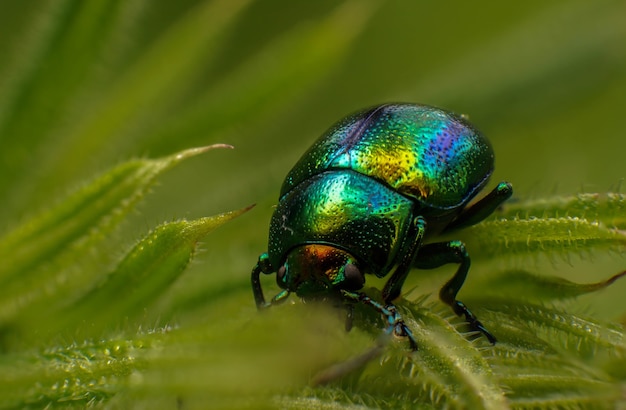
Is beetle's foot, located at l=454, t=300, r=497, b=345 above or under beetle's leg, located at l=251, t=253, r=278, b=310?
above

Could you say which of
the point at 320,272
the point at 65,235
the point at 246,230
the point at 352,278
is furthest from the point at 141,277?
the point at 246,230

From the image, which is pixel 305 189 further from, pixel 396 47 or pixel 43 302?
pixel 396 47

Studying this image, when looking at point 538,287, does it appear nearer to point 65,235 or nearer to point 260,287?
point 260,287

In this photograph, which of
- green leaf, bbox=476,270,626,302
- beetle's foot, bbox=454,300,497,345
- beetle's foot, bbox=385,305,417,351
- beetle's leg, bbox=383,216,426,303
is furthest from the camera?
beetle's leg, bbox=383,216,426,303

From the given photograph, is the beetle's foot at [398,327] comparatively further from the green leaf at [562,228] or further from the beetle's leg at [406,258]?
the green leaf at [562,228]

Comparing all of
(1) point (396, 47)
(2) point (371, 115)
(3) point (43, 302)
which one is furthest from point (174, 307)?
(1) point (396, 47)

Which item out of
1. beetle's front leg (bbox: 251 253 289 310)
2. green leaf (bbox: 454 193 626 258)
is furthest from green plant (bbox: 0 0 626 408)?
beetle's front leg (bbox: 251 253 289 310)

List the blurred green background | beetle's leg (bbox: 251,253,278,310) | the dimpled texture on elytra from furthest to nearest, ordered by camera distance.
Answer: the blurred green background, the dimpled texture on elytra, beetle's leg (bbox: 251,253,278,310)

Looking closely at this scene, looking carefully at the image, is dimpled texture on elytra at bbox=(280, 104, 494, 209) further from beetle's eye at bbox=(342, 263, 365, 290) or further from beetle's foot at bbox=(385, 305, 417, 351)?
beetle's foot at bbox=(385, 305, 417, 351)
